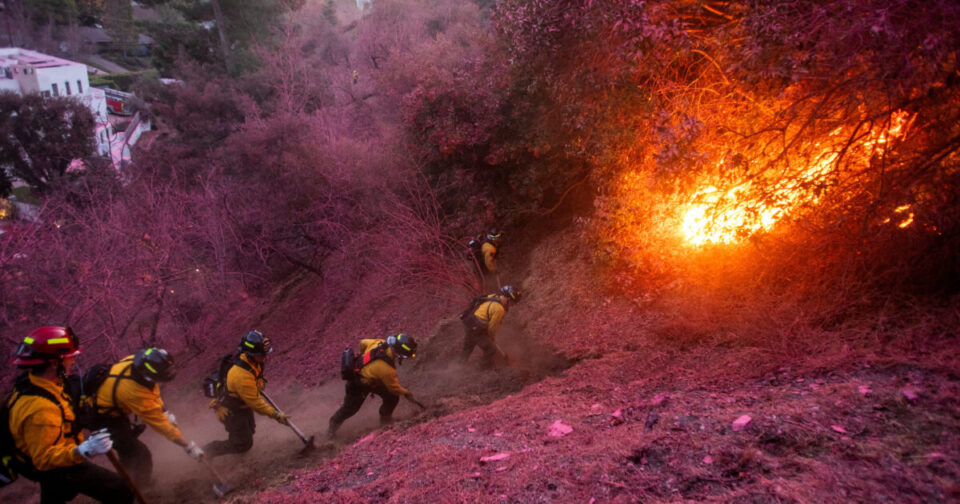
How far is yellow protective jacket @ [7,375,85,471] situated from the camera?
4238mm

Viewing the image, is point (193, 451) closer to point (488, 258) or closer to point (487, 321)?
point (487, 321)

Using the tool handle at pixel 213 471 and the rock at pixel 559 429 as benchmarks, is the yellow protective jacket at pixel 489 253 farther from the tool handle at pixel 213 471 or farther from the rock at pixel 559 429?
the tool handle at pixel 213 471

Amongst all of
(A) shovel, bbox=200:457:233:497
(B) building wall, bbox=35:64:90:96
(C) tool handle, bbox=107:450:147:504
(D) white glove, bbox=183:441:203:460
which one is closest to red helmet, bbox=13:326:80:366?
(C) tool handle, bbox=107:450:147:504

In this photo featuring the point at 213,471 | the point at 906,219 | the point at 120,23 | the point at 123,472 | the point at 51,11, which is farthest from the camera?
the point at 120,23

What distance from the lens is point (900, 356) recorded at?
15.1ft

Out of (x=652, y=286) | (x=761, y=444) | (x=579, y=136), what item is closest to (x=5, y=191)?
(x=579, y=136)

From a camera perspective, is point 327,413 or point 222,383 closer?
point 222,383

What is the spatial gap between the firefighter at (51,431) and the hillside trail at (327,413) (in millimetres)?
1182

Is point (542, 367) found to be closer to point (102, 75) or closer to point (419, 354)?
point (419, 354)

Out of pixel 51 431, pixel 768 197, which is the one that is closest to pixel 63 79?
pixel 51 431

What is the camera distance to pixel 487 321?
8.00 m

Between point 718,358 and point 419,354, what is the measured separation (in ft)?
19.0

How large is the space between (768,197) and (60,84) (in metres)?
36.4

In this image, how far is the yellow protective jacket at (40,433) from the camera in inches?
167
